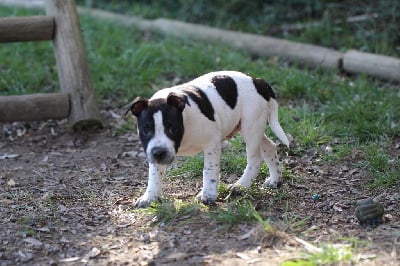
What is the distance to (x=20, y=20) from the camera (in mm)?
7008

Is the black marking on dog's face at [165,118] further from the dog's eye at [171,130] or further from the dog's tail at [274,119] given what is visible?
the dog's tail at [274,119]

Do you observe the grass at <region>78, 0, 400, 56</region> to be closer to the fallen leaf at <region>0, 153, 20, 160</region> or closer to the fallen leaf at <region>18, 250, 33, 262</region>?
the fallen leaf at <region>0, 153, 20, 160</region>

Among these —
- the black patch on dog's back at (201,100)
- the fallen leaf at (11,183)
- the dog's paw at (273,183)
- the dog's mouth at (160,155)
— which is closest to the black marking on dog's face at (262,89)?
the black patch on dog's back at (201,100)

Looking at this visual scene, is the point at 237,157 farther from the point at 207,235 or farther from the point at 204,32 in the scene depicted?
the point at 204,32

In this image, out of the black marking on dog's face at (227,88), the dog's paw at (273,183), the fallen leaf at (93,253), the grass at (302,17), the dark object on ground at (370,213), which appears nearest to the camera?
the fallen leaf at (93,253)

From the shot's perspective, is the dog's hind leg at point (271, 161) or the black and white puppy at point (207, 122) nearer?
the black and white puppy at point (207, 122)

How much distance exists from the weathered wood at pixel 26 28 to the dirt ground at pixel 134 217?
3.54 feet

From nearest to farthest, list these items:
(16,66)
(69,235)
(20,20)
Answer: (69,235) → (20,20) → (16,66)

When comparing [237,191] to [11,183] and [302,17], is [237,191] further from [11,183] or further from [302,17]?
[302,17]

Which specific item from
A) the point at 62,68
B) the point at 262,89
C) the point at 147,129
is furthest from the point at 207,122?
the point at 62,68

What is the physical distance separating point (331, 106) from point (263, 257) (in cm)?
324

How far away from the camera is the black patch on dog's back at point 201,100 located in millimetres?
4863

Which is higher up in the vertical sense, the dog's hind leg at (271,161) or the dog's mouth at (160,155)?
the dog's mouth at (160,155)

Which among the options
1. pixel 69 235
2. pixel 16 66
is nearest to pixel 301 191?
pixel 69 235
